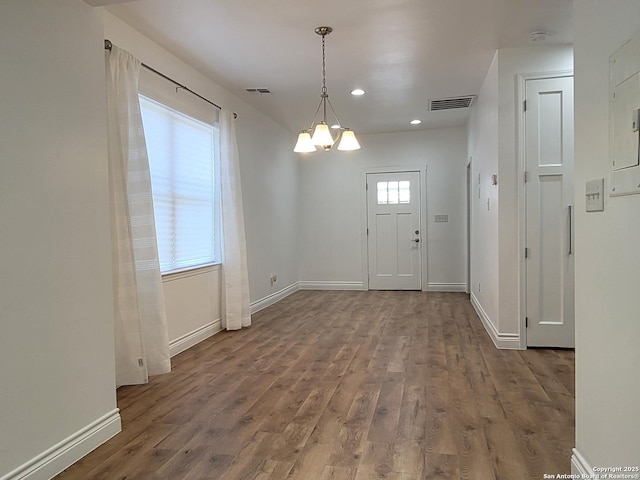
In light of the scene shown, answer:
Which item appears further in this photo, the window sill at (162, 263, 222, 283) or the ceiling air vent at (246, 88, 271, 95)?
the ceiling air vent at (246, 88, 271, 95)

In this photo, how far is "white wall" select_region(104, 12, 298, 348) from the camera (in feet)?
12.7

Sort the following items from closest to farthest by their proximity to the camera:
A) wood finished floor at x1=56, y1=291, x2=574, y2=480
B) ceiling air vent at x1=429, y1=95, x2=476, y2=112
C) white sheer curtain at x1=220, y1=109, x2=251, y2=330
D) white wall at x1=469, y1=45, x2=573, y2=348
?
wood finished floor at x1=56, y1=291, x2=574, y2=480, white wall at x1=469, y1=45, x2=573, y2=348, white sheer curtain at x1=220, y1=109, x2=251, y2=330, ceiling air vent at x1=429, y1=95, x2=476, y2=112

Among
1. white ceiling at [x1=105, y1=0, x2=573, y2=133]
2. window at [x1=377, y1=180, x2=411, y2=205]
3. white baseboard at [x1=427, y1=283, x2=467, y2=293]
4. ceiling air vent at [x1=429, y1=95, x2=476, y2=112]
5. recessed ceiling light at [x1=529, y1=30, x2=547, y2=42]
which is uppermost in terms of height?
white ceiling at [x1=105, y1=0, x2=573, y2=133]

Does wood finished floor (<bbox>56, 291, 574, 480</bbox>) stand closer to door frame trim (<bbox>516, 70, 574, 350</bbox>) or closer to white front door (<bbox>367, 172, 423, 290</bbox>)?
door frame trim (<bbox>516, 70, 574, 350</bbox>)

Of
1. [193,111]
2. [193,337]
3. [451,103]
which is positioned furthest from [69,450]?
[451,103]

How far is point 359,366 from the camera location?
363 centimetres

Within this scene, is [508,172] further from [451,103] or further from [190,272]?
[190,272]

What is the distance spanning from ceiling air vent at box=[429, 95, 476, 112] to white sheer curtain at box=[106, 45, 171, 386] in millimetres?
3756

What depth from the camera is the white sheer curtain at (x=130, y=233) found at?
3.15 meters

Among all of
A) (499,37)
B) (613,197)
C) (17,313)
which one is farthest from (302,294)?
(613,197)

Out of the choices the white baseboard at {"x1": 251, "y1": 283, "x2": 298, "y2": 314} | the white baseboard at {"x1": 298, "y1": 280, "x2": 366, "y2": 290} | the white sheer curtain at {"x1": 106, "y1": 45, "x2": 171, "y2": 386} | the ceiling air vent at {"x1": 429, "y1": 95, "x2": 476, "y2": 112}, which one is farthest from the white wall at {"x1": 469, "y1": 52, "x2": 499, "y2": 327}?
the white sheer curtain at {"x1": 106, "y1": 45, "x2": 171, "y2": 386}

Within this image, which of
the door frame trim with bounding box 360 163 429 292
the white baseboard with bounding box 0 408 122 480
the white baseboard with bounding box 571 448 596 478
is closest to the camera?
the white baseboard with bounding box 571 448 596 478

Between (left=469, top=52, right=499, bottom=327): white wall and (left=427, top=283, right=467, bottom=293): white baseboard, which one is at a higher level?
(left=469, top=52, right=499, bottom=327): white wall

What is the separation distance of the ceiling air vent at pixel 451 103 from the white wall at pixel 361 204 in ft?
4.81
